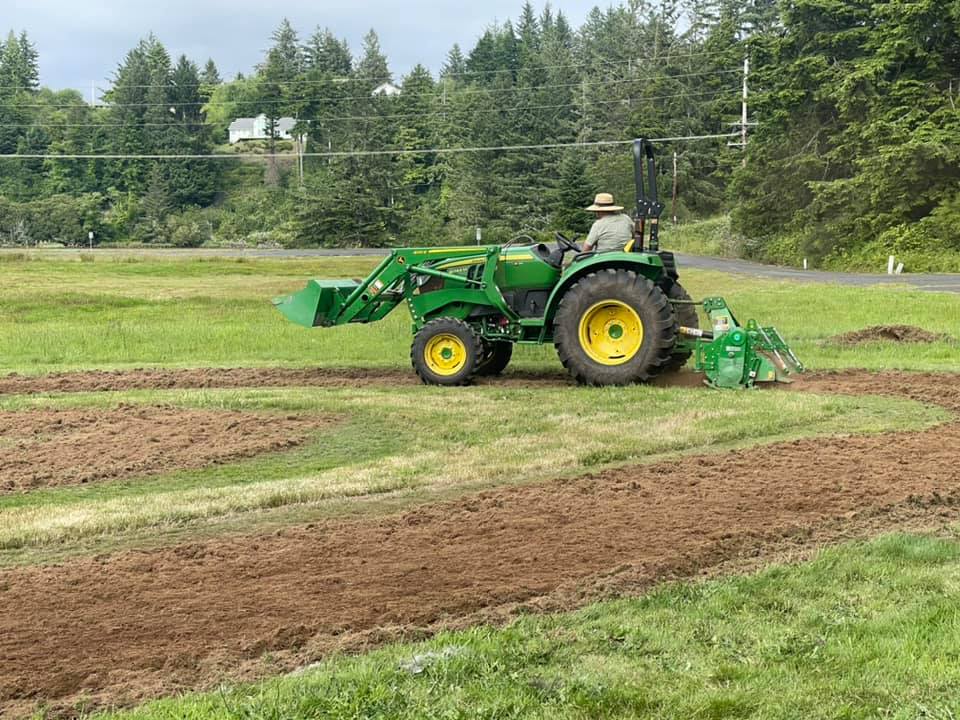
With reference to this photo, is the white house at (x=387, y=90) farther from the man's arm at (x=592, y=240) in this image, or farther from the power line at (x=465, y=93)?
the man's arm at (x=592, y=240)

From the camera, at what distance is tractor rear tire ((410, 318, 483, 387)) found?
39.4 feet

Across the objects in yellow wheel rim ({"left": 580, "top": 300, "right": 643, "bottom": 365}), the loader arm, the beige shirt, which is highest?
the beige shirt

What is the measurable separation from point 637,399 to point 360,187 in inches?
2168

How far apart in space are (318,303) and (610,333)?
149 inches

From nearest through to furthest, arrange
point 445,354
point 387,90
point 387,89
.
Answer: point 445,354, point 387,90, point 387,89

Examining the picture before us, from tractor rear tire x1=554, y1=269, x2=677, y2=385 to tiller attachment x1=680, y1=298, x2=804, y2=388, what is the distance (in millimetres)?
443

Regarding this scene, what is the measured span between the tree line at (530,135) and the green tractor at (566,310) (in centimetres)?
2588

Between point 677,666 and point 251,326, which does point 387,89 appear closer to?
point 251,326

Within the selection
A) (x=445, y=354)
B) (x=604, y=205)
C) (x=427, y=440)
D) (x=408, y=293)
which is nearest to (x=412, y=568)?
(x=427, y=440)

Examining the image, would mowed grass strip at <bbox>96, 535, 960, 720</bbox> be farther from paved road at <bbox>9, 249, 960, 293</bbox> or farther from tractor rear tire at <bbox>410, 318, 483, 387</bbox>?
paved road at <bbox>9, 249, 960, 293</bbox>

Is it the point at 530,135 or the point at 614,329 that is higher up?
the point at 530,135

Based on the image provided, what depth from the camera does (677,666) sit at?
4086mm

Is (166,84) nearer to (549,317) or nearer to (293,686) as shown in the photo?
(549,317)

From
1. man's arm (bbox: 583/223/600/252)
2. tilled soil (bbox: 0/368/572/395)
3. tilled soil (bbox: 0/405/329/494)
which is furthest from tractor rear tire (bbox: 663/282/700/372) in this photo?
tilled soil (bbox: 0/405/329/494)
